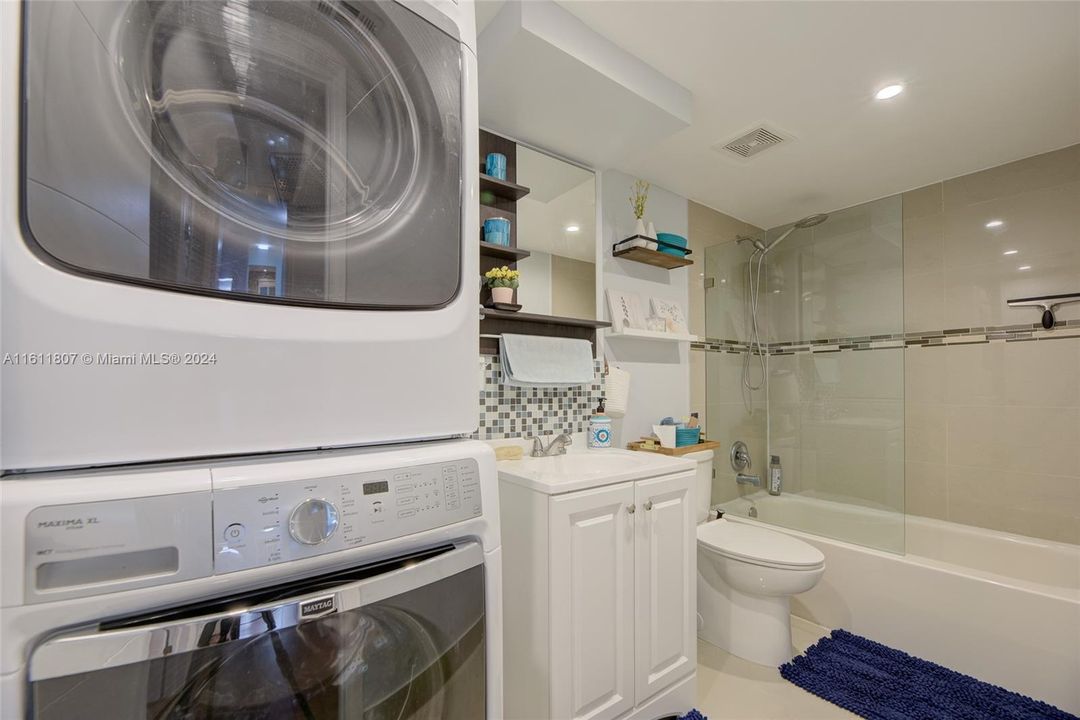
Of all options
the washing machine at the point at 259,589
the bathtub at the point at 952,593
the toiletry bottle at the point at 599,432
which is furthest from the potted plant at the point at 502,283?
the bathtub at the point at 952,593

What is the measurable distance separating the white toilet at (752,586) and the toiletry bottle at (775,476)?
0.68 m

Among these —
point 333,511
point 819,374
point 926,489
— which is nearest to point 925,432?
point 926,489

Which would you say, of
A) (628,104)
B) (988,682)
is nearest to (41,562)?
(628,104)

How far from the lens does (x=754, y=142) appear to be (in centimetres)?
224

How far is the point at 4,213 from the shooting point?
0.54 metres

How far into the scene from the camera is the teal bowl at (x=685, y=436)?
2350 mm

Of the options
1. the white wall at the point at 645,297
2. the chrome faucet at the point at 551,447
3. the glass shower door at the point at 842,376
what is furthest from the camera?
the glass shower door at the point at 842,376

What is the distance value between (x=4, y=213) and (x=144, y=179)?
14cm

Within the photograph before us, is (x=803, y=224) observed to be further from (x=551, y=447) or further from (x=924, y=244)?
(x=551, y=447)

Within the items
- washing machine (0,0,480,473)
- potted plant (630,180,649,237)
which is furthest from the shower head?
washing machine (0,0,480,473)

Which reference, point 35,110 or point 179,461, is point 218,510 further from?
point 35,110

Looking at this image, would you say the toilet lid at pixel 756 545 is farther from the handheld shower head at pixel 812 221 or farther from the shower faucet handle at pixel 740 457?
the handheld shower head at pixel 812 221

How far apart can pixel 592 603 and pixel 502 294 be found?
1.09 meters

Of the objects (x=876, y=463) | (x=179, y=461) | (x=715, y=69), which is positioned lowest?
(x=876, y=463)
